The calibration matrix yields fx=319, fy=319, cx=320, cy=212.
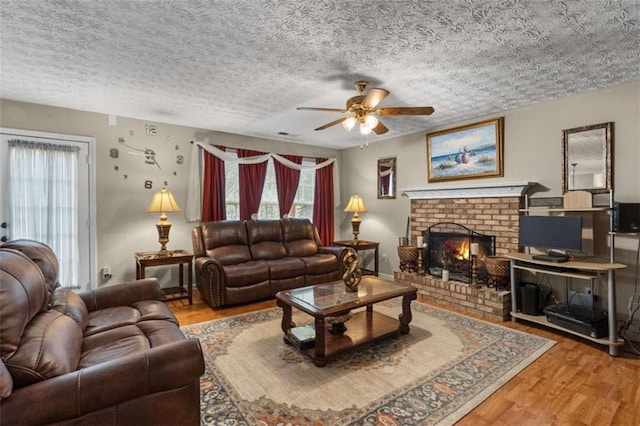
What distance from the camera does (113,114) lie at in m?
4.11

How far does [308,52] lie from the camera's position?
2406 mm

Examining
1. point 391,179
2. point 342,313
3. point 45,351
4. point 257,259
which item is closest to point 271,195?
point 257,259

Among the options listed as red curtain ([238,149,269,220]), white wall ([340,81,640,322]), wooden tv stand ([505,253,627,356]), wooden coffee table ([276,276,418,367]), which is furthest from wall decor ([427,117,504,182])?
red curtain ([238,149,269,220])

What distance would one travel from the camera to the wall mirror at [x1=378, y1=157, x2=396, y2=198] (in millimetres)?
5352

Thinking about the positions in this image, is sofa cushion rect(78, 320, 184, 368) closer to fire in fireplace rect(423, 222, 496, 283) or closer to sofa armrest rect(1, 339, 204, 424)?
sofa armrest rect(1, 339, 204, 424)

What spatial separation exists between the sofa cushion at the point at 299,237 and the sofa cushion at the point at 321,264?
214mm

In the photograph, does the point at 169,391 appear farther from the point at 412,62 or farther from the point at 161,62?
the point at 412,62

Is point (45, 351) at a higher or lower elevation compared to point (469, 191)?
lower

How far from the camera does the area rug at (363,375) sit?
1.93 meters

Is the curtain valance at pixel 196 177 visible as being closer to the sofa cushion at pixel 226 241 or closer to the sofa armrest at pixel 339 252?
the sofa cushion at pixel 226 241

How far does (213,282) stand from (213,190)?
64.7 inches

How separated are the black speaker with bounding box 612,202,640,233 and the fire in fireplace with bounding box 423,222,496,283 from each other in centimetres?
132

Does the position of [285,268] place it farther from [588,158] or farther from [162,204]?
[588,158]

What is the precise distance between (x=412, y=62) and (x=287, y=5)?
1.20 m
